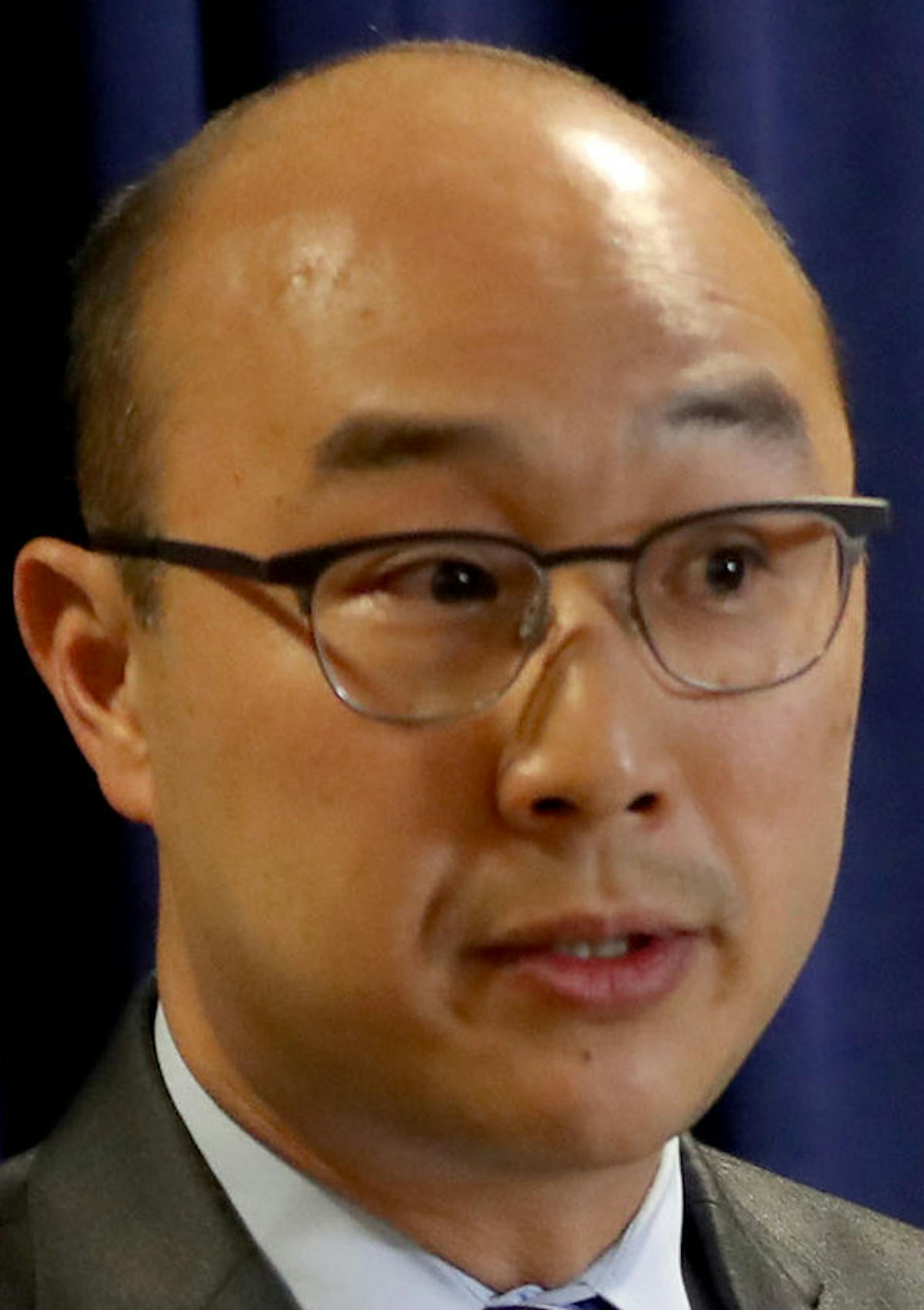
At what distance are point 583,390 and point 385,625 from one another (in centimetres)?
15

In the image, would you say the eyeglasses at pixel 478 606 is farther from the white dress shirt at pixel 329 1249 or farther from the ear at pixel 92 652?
the white dress shirt at pixel 329 1249

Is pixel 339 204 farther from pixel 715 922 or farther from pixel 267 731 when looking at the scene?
pixel 715 922

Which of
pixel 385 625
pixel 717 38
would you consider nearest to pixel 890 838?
pixel 717 38

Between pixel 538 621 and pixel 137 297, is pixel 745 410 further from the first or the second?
pixel 137 297

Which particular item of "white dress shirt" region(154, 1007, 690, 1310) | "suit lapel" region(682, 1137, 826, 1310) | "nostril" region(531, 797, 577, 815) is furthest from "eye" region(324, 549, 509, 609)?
"suit lapel" region(682, 1137, 826, 1310)

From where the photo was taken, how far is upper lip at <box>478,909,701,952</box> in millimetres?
817

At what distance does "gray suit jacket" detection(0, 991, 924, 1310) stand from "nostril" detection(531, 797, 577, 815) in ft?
0.96

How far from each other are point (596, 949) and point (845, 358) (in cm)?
58

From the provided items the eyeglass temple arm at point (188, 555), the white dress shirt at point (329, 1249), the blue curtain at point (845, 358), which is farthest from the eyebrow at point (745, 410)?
the blue curtain at point (845, 358)

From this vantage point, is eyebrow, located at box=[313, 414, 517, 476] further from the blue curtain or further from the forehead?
the blue curtain

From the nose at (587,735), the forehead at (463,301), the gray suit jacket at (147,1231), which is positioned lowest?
the gray suit jacket at (147,1231)

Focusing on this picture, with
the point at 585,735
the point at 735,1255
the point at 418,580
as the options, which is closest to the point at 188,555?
the point at 418,580

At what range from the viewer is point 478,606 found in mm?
860

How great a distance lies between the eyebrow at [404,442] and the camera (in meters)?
0.83
